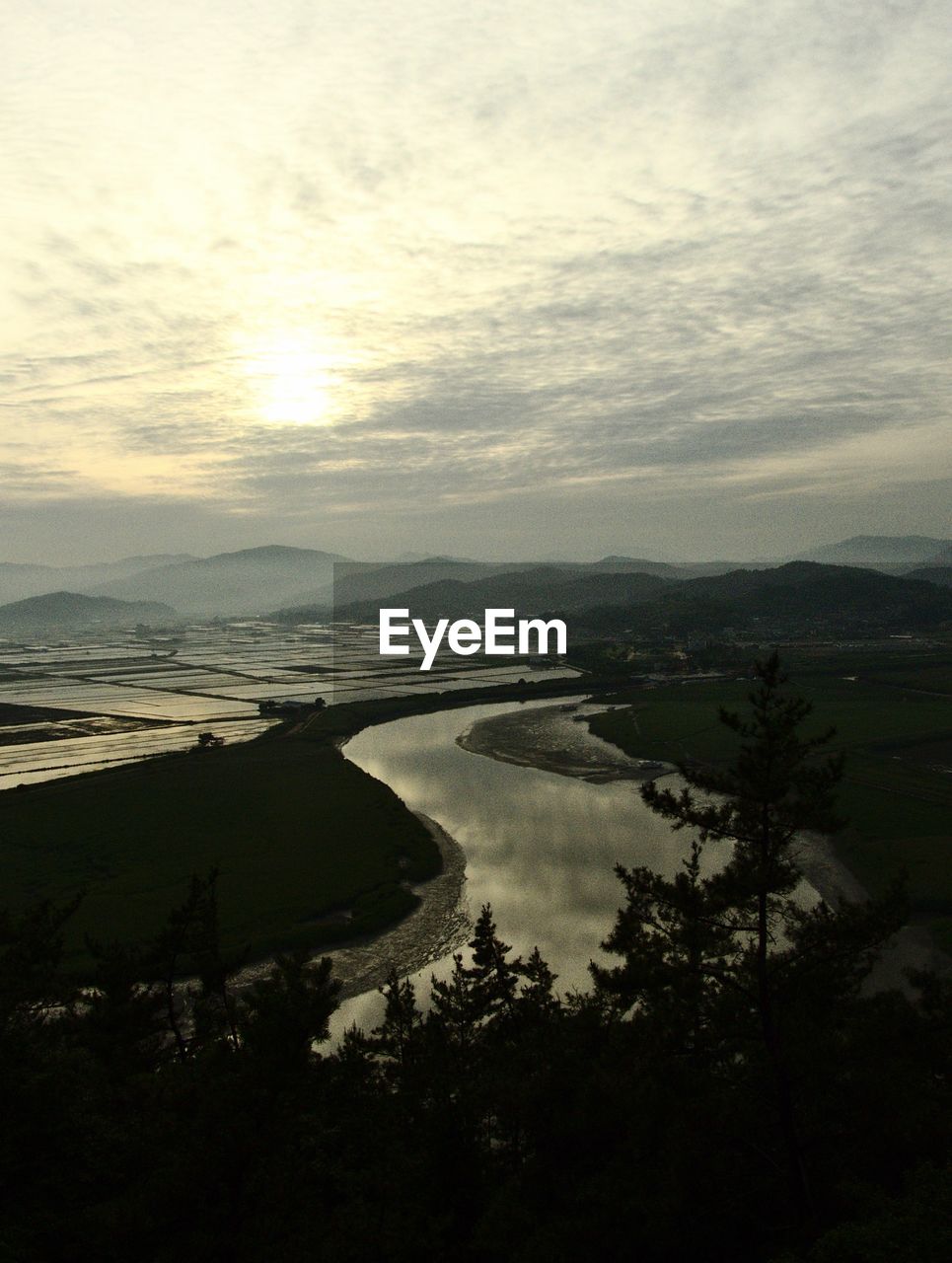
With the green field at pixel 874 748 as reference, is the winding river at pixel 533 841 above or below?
below

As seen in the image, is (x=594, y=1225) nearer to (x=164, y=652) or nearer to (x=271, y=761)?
(x=271, y=761)

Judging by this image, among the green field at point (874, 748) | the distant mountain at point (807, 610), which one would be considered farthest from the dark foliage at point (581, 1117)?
the distant mountain at point (807, 610)

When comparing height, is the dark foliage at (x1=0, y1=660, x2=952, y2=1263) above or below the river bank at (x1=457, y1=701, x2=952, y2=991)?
above

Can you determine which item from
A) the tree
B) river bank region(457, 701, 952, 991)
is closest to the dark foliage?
the tree

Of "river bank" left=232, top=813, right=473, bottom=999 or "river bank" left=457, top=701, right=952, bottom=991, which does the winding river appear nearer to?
"river bank" left=232, top=813, right=473, bottom=999

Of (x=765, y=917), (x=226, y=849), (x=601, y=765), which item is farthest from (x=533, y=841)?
(x=765, y=917)

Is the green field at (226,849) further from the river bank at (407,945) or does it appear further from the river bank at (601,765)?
the river bank at (601,765)

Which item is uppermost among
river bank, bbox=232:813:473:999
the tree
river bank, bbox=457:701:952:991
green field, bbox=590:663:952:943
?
the tree
